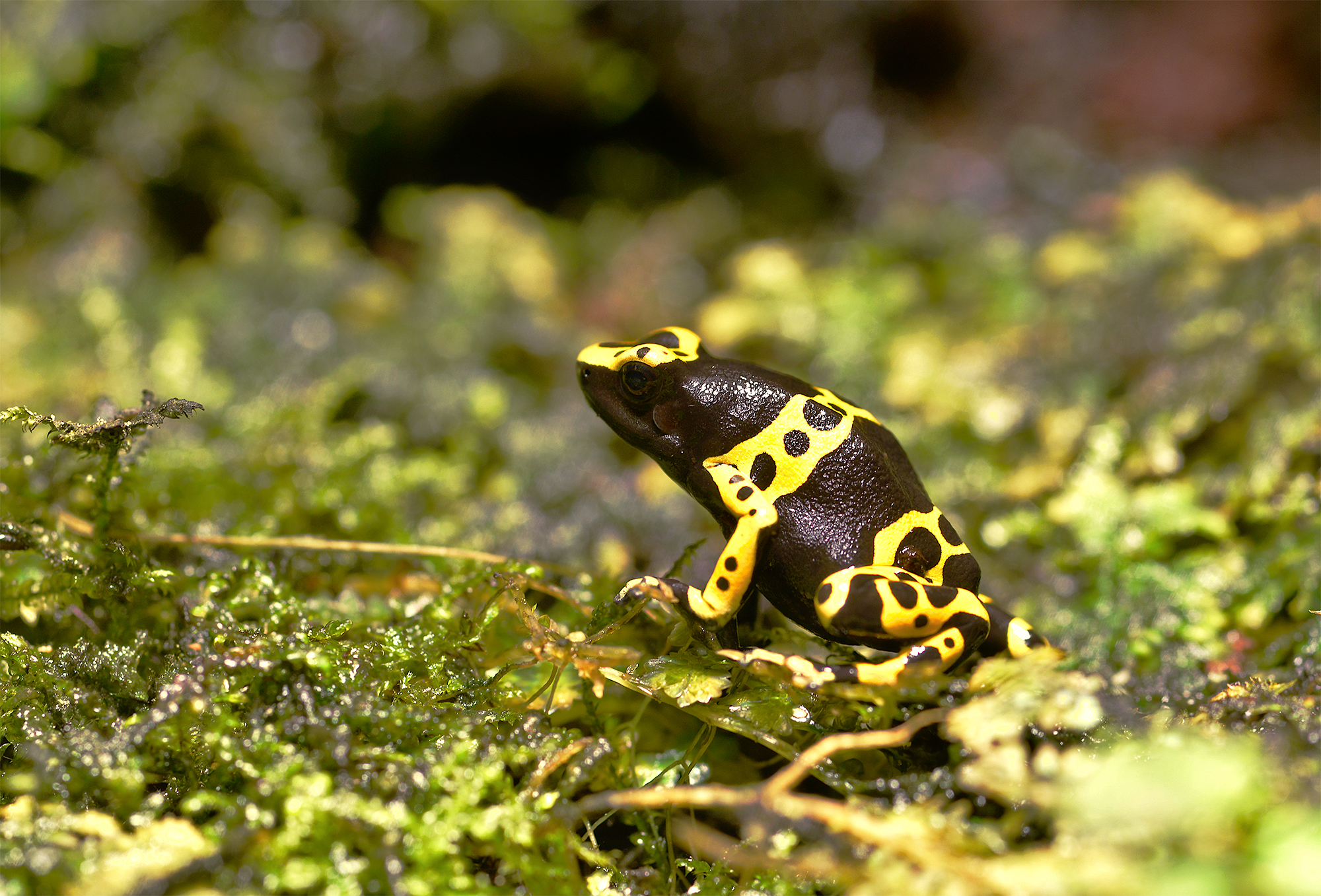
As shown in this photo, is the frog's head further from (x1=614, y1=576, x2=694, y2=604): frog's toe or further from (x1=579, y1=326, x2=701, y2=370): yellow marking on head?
(x1=614, y1=576, x2=694, y2=604): frog's toe

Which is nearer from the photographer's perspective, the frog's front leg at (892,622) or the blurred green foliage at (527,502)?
the blurred green foliage at (527,502)

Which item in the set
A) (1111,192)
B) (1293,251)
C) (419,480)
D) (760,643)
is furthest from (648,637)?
(1111,192)

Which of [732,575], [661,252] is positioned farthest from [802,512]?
[661,252]

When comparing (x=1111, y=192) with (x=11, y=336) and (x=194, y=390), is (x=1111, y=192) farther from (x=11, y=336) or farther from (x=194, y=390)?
(x=11, y=336)

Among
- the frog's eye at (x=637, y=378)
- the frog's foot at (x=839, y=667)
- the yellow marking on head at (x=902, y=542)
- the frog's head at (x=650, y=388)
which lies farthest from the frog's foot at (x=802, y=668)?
the frog's eye at (x=637, y=378)

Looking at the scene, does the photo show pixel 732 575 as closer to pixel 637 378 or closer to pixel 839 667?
pixel 839 667

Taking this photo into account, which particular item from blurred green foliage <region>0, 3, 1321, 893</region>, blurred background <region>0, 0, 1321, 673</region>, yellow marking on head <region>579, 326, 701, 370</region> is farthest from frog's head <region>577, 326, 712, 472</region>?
blurred background <region>0, 0, 1321, 673</region>

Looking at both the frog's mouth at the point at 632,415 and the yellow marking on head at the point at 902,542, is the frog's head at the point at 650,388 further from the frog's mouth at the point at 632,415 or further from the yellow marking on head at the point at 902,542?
the yellow marking on head at the point at 902,542

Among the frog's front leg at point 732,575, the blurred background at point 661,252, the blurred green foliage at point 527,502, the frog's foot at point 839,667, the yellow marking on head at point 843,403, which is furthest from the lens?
the blurred background at point 661,252

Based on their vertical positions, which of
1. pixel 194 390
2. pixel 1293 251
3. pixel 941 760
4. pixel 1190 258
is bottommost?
pixel 941 760
